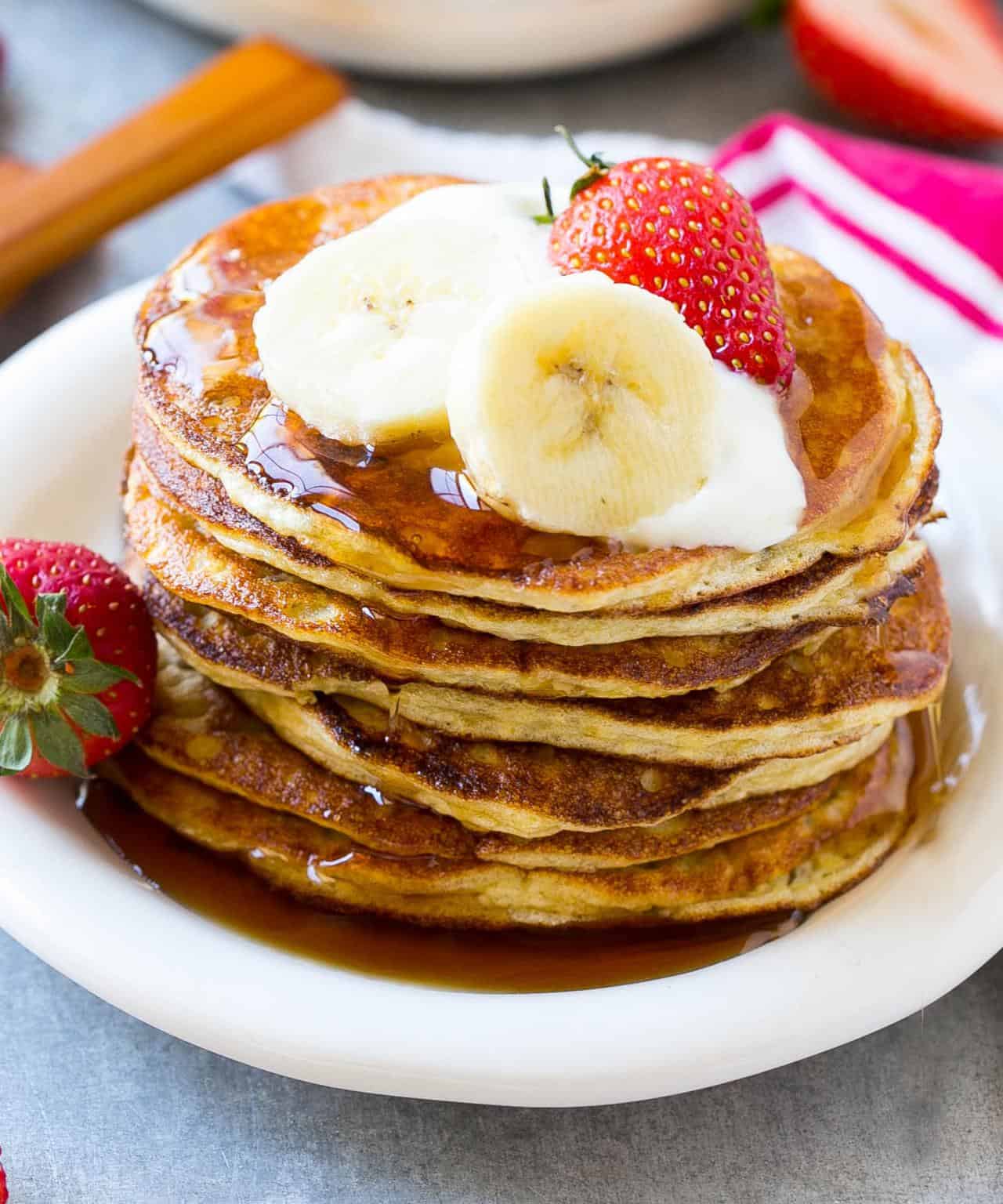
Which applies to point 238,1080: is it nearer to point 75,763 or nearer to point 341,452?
point 75,763

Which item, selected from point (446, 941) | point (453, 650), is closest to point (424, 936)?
point (446, 941)

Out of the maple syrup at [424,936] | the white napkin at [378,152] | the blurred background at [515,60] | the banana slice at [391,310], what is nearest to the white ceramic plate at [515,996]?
the maple syrup at [424,936]

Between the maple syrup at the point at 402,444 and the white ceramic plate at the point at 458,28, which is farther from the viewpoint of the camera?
the white ceramic plate at the point at 458,28

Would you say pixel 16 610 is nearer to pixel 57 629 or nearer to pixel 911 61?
pixel 57 629

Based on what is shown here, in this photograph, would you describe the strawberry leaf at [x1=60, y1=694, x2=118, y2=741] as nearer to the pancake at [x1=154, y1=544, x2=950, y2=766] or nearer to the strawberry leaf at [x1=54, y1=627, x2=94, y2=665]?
Answer: the strawberry leaf at [x1=54, y1=627, x2=94, y2=665]

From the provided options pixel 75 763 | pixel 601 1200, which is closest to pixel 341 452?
pixel 75 763

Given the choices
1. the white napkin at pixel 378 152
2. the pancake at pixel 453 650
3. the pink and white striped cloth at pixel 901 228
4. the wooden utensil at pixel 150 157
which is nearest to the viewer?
the pancake at pixel 453 650

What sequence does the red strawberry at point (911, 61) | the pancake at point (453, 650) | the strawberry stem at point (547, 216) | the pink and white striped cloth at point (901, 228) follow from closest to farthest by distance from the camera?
the pancake at point (453, 650)
the strawberry stem at point (547, 216)
the pink and white striped cloth at point (901, 228)
the red strawberry at point (911, 61)

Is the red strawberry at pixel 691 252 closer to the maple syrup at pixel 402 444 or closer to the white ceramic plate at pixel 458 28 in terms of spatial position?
the maple syrup at pixel 402 444
